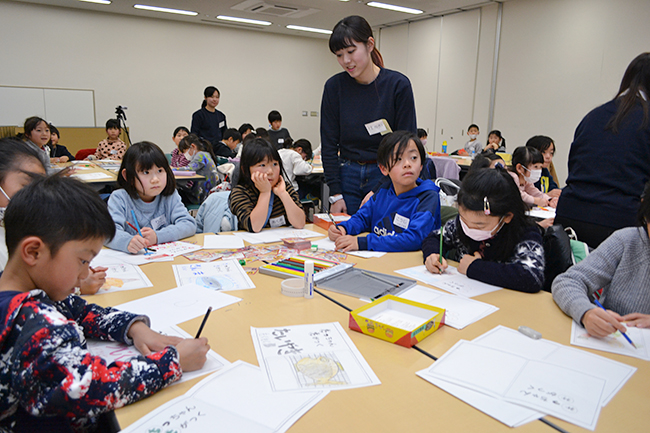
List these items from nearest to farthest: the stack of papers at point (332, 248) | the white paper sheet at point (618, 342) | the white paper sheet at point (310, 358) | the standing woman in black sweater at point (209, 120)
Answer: the white paper sheet at point (310, 358) < the white paper sheet at point (618, 342) < the stack of papers at point (332, 248) < the standing woman in black sweater at point (209, 120)

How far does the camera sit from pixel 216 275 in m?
1.59

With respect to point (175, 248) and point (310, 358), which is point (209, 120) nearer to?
point (175, 248)

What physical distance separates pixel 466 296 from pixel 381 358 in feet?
1.65

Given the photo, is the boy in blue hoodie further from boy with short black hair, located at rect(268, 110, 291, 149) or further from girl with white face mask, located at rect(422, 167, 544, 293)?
boy with short black hair, located at rect(268, 110, 291, 149)

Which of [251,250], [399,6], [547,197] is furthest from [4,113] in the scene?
[547,197]

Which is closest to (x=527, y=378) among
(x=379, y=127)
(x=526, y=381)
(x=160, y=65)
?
(x=526, y=381)

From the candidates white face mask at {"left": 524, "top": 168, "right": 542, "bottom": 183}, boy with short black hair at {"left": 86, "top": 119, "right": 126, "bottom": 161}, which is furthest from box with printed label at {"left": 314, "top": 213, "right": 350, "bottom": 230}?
boy with short black hair at {"left": 86, "top": 119, "right": 126, "bottom": 161}

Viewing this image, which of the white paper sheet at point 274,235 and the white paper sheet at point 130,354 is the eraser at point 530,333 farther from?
the white paper sheet at point 274,235

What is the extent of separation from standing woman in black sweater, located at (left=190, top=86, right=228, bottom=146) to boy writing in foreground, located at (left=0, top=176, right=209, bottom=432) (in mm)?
6188

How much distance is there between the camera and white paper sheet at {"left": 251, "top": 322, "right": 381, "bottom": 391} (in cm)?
92

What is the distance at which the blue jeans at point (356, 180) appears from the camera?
2.40 metres

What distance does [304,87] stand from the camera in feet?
35.2

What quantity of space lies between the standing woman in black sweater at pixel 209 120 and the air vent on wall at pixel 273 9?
5.66 ft

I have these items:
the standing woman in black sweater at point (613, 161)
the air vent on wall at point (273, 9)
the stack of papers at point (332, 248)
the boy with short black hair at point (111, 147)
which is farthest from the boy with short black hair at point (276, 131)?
the standing woman in black sweater at point (613, 161)
